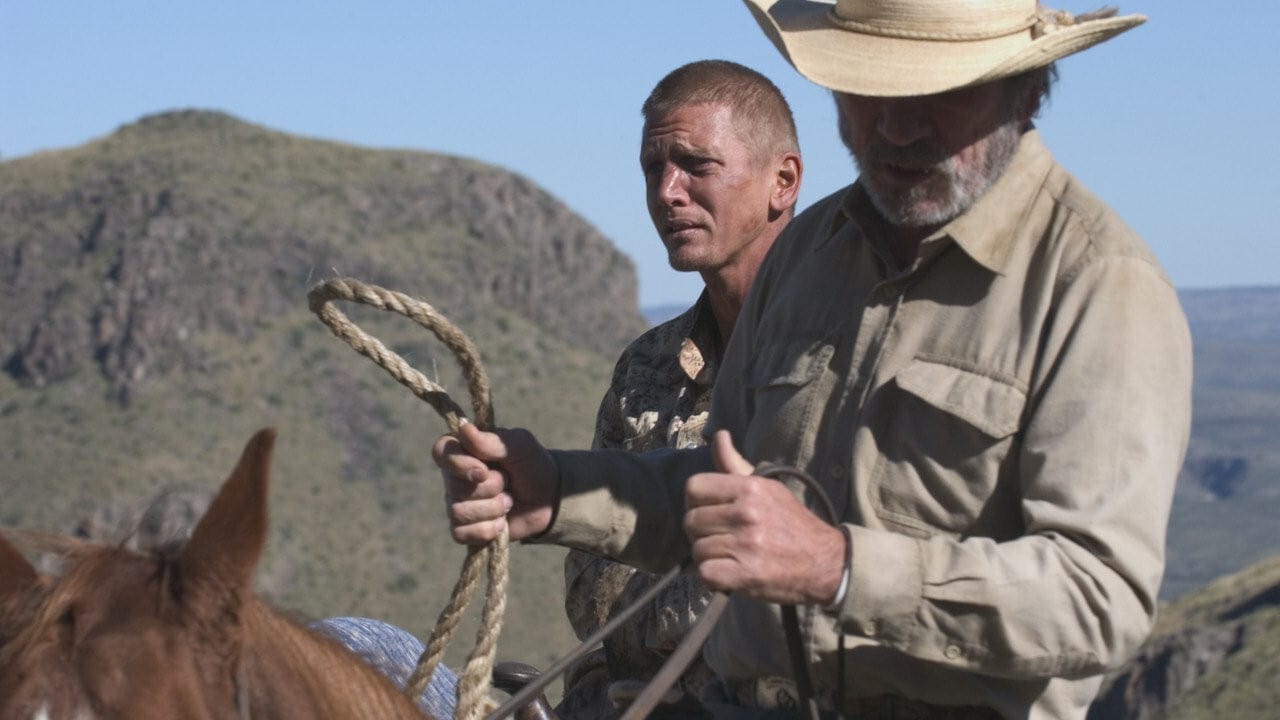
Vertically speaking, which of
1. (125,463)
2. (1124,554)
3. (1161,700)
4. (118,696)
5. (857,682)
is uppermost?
(118,696)

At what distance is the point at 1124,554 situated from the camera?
2623 millimetres

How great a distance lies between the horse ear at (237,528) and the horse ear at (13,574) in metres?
0.21

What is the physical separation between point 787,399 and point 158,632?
1.41 meters

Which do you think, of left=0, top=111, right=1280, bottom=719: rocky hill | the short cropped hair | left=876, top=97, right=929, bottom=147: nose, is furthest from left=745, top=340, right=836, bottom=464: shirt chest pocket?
left=0, top=111, right=1280, bottom=719: rocky hill

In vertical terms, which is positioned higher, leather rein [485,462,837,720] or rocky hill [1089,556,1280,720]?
leather rein [485,462,837,720]

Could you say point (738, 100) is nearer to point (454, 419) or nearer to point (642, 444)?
point (642, 444)

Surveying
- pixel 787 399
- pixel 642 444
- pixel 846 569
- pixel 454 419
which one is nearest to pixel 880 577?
pixel 846 569

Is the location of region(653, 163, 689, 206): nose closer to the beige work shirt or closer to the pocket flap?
the beige work shirt

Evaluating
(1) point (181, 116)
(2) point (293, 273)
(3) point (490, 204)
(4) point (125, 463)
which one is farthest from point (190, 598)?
(1) point (181, 116)

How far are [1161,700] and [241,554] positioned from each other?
45130 millimetres

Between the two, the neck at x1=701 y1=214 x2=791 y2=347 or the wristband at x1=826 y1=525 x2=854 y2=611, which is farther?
the neck at x1=701 y1=214 x2=791 y2=347

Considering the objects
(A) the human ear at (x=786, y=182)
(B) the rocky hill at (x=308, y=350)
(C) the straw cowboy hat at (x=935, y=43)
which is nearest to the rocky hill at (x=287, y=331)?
(B) the rocky hill at (x=308, y=350)

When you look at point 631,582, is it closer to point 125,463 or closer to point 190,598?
point 190,598

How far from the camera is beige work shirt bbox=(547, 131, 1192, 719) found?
2.62 m
